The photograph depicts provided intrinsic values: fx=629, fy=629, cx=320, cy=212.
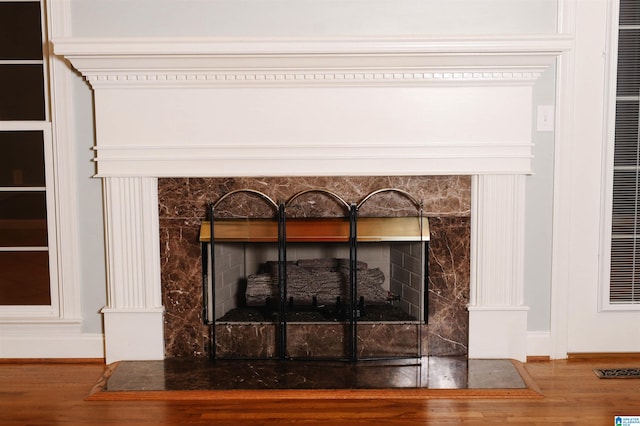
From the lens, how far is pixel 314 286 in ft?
10.4

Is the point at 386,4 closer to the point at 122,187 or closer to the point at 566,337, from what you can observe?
the point at 122,187

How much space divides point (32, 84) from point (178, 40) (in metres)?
0.89

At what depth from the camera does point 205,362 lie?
3.04 meters

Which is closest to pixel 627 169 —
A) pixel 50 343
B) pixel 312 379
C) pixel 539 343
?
pixel 539 343

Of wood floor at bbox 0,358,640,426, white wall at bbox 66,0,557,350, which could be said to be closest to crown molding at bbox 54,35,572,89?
white wall at bbox 66,0,557,350

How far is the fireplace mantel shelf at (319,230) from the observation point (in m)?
2.99

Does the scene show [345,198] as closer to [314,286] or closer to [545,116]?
[314,286]

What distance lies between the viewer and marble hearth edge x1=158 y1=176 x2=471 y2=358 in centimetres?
302

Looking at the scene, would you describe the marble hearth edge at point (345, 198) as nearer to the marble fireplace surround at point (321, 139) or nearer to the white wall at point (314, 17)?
the marble fireplace surround at point (321, 139)

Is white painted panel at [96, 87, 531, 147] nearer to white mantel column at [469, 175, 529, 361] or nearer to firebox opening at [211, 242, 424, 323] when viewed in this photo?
white mantel column at [469, 175, 529, 361]

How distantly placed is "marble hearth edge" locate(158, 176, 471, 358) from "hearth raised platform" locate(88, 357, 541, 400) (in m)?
0.12

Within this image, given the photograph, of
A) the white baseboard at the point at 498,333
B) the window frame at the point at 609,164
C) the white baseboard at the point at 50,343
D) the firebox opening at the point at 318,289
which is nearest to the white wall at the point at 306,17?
the window frame at the point at 609,164

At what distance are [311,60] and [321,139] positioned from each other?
37 centimetres

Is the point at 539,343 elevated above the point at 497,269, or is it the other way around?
the point at 497,269
